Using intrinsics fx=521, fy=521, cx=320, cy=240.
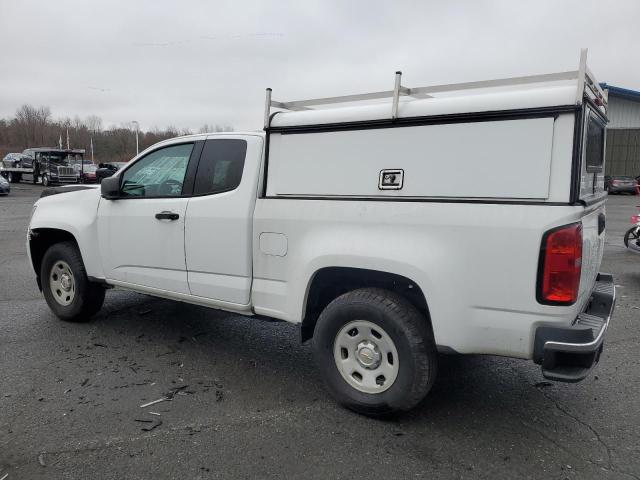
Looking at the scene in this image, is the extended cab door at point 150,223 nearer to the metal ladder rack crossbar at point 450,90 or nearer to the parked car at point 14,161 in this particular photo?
the metal ladder rack crossbar at point 450,90

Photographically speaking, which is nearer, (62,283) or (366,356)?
(366,356)

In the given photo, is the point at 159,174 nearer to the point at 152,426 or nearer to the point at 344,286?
the point at 344,286

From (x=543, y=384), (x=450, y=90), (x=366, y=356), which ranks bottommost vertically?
(x=543, y=384)

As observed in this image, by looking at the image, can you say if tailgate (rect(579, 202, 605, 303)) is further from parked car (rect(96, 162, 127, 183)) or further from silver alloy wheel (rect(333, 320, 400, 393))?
parked car (rect(96, 162, 127, 183))

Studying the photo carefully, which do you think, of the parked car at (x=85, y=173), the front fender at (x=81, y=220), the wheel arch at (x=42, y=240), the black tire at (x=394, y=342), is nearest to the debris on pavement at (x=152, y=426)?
the black tire at (x=394, y=342)

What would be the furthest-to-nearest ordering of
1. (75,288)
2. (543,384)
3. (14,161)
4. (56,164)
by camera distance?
1. (14,161)
2. (56,164)
3. (75,288)
4. (543,384)

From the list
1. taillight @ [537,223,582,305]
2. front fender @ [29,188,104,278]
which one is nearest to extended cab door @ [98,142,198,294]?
front fender @ [29,188,104,278]

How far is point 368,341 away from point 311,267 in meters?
0.62

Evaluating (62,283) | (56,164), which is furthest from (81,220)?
(56,164)

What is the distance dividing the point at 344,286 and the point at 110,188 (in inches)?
95.6

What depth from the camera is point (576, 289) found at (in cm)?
285

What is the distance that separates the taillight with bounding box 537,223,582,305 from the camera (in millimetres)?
2774

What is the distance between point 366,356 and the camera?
11.2 feet

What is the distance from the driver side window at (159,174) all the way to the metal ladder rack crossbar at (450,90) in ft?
3.58
